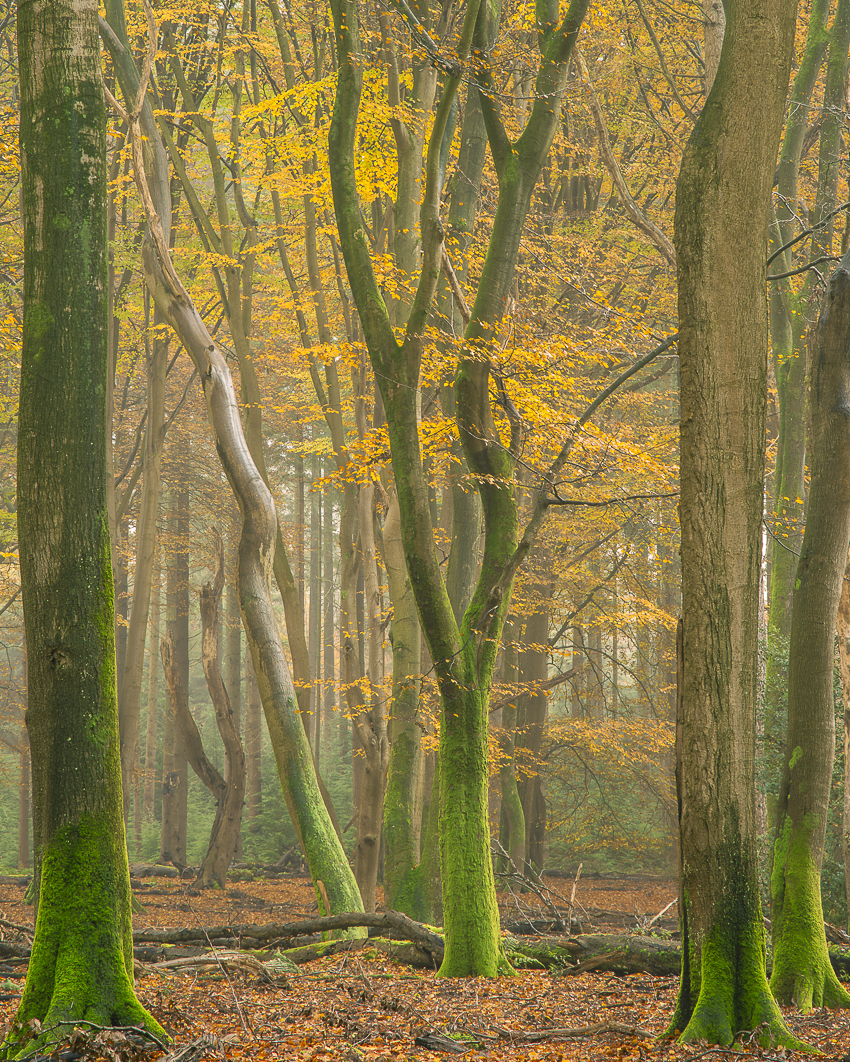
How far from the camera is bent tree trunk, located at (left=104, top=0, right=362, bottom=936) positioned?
852 centimetres

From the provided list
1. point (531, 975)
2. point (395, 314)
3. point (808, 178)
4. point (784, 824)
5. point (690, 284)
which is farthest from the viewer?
point (808, 178)

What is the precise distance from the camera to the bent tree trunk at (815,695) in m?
5.46

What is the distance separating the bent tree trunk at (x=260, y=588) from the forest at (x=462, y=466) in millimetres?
45

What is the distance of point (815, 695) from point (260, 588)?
5.48 m

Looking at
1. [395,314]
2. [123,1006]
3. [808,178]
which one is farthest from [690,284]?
[808,178]

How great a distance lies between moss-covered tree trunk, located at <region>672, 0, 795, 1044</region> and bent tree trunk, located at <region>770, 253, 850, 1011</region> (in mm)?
1535

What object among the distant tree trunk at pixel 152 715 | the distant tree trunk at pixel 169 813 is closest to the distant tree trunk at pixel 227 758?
the distant tree trunk at pixel 169 813

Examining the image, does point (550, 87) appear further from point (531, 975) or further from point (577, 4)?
point (531, 975)

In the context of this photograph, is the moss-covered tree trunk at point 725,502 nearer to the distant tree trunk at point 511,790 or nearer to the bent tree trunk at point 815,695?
the bent tree trunk at point 815,695

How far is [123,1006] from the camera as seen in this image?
385 cm

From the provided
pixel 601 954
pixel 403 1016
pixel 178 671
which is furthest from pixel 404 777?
pixel 178 671

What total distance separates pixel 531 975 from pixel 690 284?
18.1ft

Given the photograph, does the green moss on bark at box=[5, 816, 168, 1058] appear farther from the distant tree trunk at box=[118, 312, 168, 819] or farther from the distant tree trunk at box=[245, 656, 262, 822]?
the distant tree trunk at box=[245, 656, 262, 822]

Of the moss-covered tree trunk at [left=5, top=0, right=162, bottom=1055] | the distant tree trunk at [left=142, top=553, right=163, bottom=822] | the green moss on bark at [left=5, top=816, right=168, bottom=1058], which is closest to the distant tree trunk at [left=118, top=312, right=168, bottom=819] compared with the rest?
the moss-covered tree trunk at [left=5, top=0, right=162, bottom=1055]
